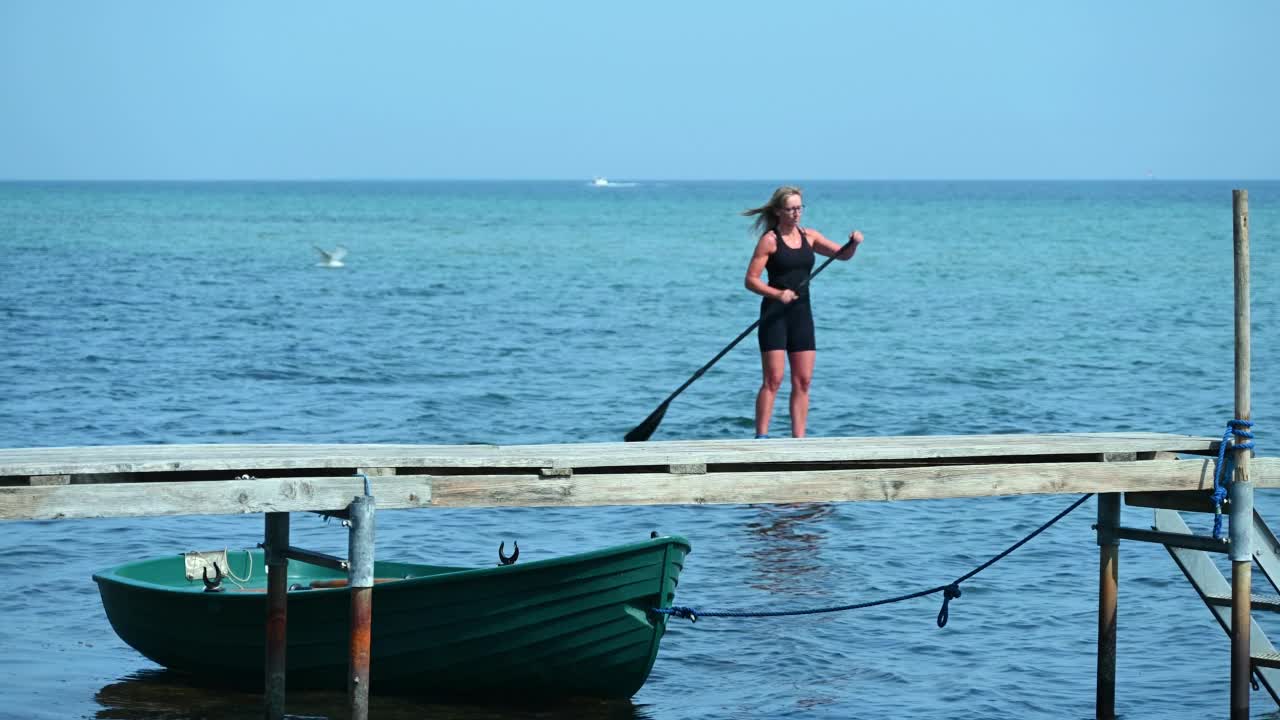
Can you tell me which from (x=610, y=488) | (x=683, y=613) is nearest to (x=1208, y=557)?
(x=683, y=613)

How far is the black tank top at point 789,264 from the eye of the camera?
10516 millimetres

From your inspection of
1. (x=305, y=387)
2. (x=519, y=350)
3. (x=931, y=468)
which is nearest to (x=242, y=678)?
(x=931, y=468)

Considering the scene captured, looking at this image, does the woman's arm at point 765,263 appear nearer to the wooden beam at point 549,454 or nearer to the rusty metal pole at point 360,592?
the wooden beam at point 549,454

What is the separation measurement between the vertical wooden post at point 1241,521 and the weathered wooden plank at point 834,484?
196 mm

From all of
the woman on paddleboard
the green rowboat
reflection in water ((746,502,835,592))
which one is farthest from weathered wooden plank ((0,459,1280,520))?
the woman on paddleboard

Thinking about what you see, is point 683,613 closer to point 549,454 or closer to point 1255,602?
point 549,454

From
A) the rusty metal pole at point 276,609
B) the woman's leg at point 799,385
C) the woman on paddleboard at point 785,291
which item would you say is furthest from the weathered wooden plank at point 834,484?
the woman's leg at point 799,385

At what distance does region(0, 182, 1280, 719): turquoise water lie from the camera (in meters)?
8.89

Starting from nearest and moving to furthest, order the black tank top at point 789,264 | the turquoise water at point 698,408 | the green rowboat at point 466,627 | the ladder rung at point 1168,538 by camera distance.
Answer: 1. the green rowboat at point 466,627
2. the ladder rung at point 1168,538
3. the turquoise water at point 698,408
4. the black tank top at point 789,264

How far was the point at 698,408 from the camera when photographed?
19.8m

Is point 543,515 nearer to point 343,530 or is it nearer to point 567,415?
point 343,530

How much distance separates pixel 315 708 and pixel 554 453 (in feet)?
6.65

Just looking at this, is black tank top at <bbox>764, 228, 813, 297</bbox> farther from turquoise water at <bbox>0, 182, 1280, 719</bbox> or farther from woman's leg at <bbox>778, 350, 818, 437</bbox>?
turquoise water at <bbox>0, 182, 1280, 719</bbox>

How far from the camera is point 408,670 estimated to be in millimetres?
7973
